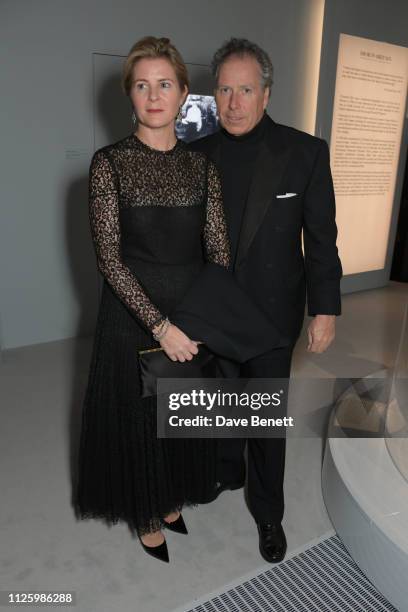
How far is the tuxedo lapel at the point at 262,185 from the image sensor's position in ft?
5.89

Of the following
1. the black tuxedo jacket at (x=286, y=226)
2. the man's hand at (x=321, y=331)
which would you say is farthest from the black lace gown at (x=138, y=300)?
the man's hand at (x=321, y=331)

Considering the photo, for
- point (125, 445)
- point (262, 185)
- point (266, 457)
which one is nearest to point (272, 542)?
point (266, 457)

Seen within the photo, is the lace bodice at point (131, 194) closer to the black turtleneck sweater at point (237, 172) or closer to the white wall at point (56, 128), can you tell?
the black turtleneck sweater at point (237, 172)

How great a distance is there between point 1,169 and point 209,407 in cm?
269

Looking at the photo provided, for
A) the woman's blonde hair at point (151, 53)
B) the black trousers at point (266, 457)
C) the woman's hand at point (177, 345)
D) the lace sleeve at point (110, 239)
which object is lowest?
the black trousers at point (266, 457)

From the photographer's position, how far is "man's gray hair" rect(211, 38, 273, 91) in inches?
68.6

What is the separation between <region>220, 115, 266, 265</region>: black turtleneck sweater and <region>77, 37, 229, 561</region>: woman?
109 mm

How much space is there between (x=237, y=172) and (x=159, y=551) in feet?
4.84

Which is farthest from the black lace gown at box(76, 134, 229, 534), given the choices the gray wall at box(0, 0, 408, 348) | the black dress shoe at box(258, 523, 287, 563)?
the gray wall at box(0, 0, 408, 348)

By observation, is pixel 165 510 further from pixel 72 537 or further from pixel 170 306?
pixel 170 306

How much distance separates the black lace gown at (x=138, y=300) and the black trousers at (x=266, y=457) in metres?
0.18

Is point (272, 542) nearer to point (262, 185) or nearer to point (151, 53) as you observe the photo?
point (262, 185)

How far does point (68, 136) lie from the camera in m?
3.86

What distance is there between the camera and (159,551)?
6.44 feet
